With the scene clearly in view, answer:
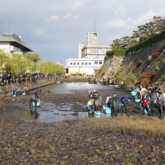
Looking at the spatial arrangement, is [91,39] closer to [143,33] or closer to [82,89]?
[143,33]

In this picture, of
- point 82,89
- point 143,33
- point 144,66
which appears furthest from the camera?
point 143,33

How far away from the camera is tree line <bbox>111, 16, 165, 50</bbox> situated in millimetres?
62356

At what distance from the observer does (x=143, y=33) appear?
76.1m

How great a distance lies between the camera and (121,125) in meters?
11.0

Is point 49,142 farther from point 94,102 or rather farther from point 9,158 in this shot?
point 94,102

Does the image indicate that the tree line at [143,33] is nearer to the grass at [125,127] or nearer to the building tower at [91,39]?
the grass at [125,127]

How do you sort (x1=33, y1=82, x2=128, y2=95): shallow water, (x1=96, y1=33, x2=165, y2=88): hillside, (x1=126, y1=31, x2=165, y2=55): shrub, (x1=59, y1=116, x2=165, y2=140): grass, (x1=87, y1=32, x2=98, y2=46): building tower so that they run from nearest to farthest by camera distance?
(x1=59, y1=116, x2=165, y2=140): grass, (x1=96, y1=33, x2=165, y2=88): hillside, (x1=33, y1=82, x2=128, y2=95): shallow water, (x1=126, y1=31, x2=165, y2=55): shrub, (x1=87, y1=32, x2=98, y2=46): building tower

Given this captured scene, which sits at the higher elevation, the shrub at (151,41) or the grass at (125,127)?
the shrub at (151,41)

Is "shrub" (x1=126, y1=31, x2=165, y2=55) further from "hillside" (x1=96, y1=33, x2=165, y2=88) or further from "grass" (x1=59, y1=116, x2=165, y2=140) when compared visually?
"grass" (x1=59, y1=116, x2=165, y2=140)

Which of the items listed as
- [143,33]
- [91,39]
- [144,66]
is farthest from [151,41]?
[91,39]

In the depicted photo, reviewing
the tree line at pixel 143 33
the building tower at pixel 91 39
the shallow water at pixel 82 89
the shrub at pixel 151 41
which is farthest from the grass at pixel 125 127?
the building tower at pixel 91 39

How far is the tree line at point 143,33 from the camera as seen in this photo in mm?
62356

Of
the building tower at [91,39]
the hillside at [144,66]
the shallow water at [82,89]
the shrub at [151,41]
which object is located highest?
the building tower at [91,39]

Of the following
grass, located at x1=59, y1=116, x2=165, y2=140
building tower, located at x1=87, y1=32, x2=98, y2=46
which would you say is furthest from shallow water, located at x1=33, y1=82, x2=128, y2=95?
building tower, located at x1=87, y1=32, x2=98, y2=46
